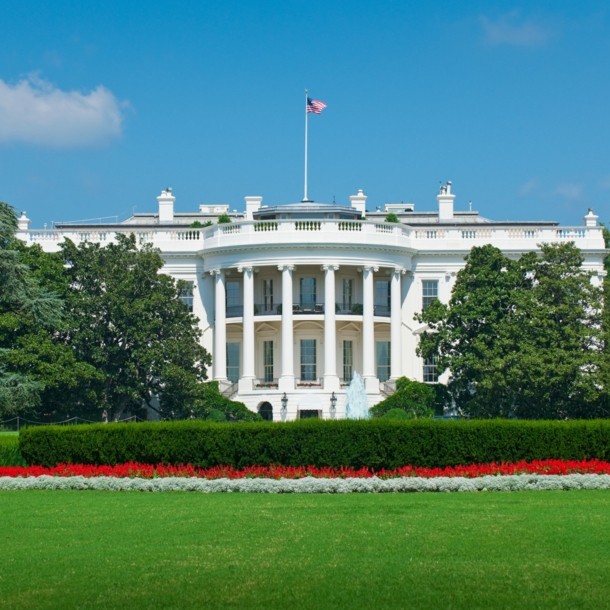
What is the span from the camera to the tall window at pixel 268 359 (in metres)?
60.6

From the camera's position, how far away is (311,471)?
88.7ft

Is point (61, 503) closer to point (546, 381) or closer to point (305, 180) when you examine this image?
point (546, 381)

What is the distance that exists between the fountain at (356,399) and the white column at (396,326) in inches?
86.1

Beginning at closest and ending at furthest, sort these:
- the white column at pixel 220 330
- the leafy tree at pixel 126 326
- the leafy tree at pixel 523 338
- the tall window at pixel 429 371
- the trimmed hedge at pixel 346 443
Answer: the trimmed hedge at pixel 346 443
the leafy tree at pixel 523 338
the leafy tree at pixel 126 326
the white column at pixel 220 330
the tall window at pixel 429 371

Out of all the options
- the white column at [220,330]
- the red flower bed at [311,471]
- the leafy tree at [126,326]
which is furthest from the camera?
the white column at [220,330]

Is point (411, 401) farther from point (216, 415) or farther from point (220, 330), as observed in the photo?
point (220, 330)

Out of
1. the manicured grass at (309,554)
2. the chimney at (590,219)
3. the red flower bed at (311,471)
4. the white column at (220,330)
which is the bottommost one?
the manicured grass at (309,554)

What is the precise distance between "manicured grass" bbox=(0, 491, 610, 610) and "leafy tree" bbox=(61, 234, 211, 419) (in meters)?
28.7

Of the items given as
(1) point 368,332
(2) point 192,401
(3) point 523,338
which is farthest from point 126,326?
(3) point 523,338

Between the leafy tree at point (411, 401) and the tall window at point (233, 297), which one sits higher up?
the tall window at point (233, 297)

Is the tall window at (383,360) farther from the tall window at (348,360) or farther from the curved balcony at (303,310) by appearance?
the curved balcony at (303,310)

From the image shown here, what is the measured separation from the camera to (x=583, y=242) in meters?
62.0

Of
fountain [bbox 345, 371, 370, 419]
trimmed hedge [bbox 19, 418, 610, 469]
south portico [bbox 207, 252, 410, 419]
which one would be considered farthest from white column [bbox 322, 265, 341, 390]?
trimmed hedge [bbox 19, 418, 610, 469]

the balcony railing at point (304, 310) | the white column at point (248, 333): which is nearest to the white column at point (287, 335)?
the balcony railing at point (304, 310)
